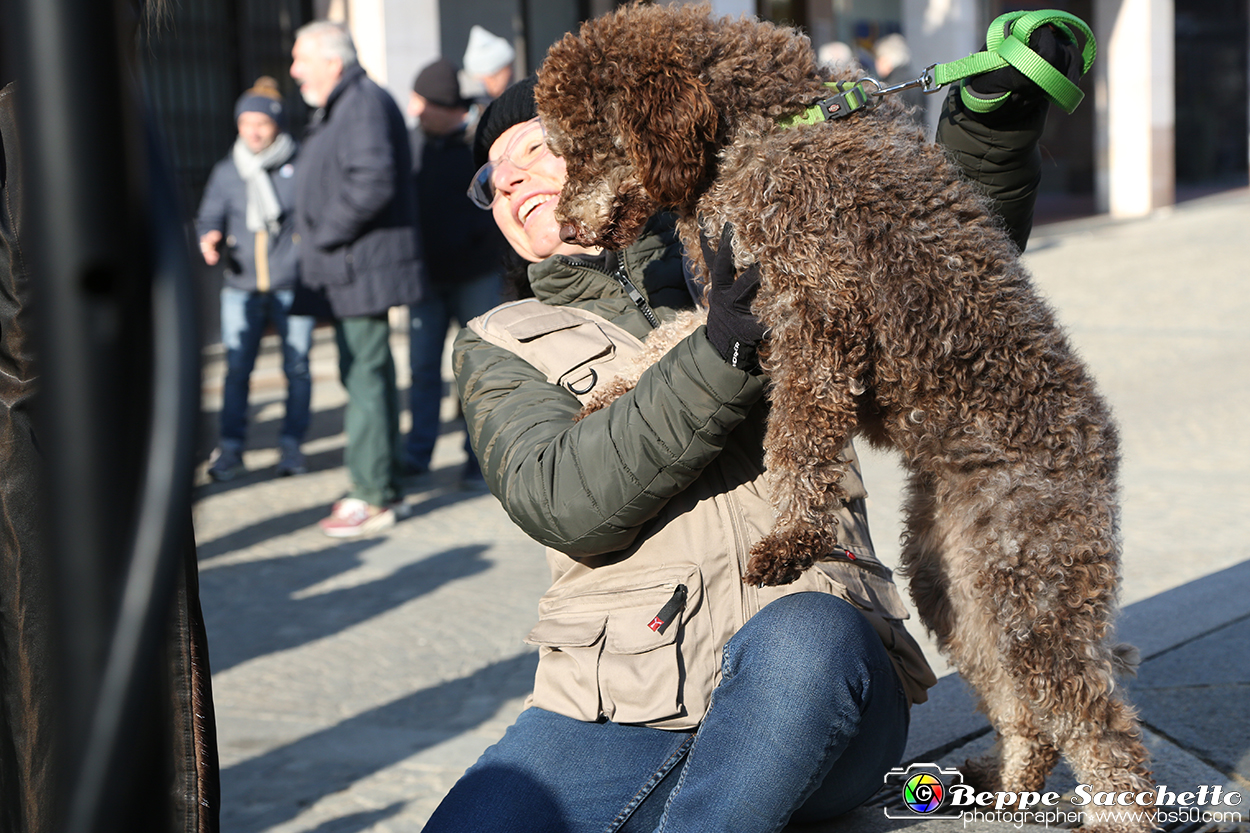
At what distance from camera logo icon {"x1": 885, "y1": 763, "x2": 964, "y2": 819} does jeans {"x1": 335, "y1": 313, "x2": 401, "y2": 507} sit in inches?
147

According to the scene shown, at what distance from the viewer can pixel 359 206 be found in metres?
5.75

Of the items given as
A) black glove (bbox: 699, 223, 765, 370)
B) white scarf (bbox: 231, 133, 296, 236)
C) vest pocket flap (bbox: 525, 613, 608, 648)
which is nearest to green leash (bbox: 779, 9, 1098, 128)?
black glove (bbox: 699, 223, 765, 370)

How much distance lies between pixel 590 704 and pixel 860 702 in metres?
0.47

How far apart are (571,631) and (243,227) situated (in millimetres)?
5371

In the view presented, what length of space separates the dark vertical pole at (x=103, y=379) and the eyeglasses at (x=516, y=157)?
1854 millimetres

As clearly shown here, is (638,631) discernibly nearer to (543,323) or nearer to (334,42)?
(543,323)

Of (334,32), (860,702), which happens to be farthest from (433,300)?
(860,702)

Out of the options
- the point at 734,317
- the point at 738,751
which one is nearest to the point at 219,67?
the point at 734,317

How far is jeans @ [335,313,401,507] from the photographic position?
19.0 feet

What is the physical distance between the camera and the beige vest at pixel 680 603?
2.06 meters

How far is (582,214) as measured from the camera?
2.28 m

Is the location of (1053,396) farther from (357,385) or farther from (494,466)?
(357,385)

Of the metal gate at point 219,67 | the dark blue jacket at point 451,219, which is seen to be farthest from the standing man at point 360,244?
the metal gate at point 219,67

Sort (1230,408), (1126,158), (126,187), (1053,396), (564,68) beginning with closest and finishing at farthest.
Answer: (126,187) → (1053,396) → (564,68) → (1230,408) → (1126,158)
